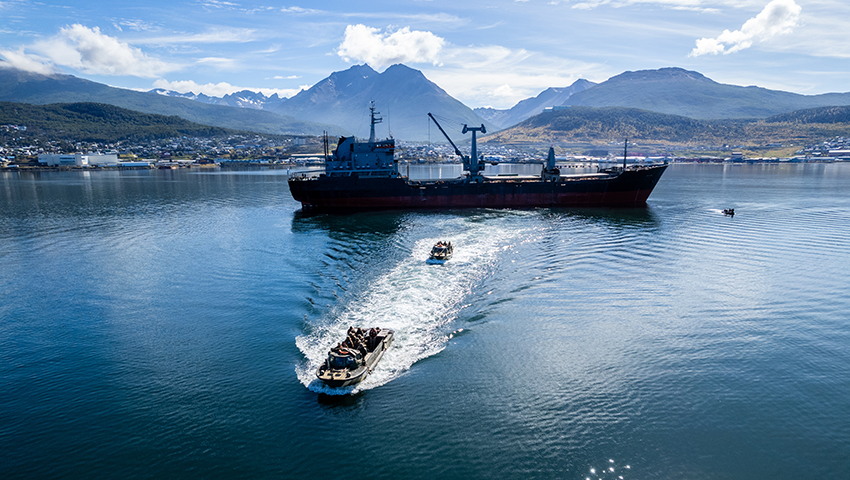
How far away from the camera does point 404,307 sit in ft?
108

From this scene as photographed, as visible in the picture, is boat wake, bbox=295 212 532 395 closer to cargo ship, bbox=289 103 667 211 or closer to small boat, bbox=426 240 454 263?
small boat, bbox=426 240 454 263

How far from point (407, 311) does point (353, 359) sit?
31.8ft

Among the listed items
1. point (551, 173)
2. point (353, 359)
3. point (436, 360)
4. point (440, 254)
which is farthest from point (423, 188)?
point (353, 359)

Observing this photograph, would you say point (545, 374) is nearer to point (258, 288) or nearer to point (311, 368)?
point (311, 368)

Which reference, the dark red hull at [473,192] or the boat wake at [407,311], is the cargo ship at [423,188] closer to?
the dark red hull at [473,192]

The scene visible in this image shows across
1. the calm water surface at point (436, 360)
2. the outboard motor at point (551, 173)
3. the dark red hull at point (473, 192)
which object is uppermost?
the outboard motor at point (551, 173)

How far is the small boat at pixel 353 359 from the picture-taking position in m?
22.0

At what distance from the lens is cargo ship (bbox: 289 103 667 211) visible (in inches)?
3169

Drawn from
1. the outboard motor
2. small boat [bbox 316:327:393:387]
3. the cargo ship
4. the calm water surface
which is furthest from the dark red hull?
small boat [bbox 316:327:393:387]

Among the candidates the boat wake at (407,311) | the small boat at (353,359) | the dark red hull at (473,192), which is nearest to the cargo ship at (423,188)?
the dark red hull at (473,192)

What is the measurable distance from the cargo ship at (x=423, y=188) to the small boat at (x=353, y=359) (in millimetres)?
57082

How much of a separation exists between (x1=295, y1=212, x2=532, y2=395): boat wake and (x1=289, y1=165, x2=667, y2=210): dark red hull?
32172mm

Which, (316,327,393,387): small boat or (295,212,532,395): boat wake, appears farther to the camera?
(295,212,532,395): boat wake

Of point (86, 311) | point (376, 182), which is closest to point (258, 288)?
point (86, 311)
